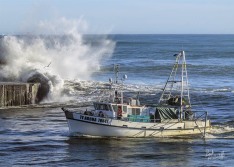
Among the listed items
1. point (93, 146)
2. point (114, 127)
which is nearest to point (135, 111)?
point (114, 127)

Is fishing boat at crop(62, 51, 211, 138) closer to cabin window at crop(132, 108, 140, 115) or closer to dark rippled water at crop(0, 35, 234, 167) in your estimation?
cabin window at crop(132, 108, 140, 115)

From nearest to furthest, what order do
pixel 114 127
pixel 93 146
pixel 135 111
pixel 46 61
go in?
pixel 93 146 < pixel 114 127 < pixel 135 111 < pixel 46 61

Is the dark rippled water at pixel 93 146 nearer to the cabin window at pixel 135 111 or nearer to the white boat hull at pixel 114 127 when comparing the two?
the white boat hull at pixel 114 127

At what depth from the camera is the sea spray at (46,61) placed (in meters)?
76.6

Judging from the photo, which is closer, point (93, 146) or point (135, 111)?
point (93, 146)

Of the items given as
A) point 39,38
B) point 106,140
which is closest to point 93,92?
point 39,38

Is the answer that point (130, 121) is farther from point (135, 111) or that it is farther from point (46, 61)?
point (46, 61)

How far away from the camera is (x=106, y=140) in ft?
155

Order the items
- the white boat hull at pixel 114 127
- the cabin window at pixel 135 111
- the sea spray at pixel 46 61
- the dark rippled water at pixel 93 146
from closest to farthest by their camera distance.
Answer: the dark rippled water at pixel 93 146 < the white boat hull at pixel 114 127 < the cabin window at pixel 135 111 < the sea spray at pixel 46 61

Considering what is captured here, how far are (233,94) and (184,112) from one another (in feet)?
87.8

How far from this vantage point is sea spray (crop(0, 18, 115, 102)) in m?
76.6

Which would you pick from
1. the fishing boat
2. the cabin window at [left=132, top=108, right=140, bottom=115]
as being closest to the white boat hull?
the fishing boat

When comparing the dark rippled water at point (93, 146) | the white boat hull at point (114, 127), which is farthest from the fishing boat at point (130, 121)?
the dark rippled water at point (93, 146)

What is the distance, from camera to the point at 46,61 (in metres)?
93.0
